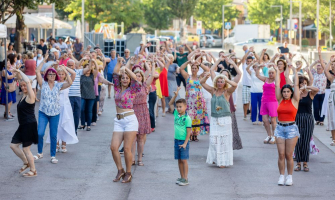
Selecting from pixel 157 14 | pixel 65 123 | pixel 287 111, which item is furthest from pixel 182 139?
pixel 157 14

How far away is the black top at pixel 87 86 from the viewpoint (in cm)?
1417

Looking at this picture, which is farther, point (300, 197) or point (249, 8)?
point (249, 8)

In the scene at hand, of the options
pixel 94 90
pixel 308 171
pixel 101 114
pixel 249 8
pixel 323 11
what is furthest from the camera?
pixel 249 8

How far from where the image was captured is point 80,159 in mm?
11422

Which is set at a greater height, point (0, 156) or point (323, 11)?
point (323, 11)

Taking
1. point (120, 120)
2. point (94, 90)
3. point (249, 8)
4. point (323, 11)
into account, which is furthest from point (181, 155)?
point (249, 8)

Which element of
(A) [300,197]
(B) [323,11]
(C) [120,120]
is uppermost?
(B) [323,11]

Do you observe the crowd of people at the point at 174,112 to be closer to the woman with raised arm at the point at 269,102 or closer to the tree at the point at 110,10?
the woman with raised arm at the point at 269,102

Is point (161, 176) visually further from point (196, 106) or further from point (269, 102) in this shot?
point (269, 102)

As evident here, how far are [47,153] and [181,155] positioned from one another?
3.66m

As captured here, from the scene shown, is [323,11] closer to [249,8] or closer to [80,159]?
[249,8]

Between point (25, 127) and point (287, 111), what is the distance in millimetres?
3952

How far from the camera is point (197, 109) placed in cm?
1328

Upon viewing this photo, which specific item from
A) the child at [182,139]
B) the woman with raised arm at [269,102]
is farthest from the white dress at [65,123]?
the woman with raised arm at [269,102]
